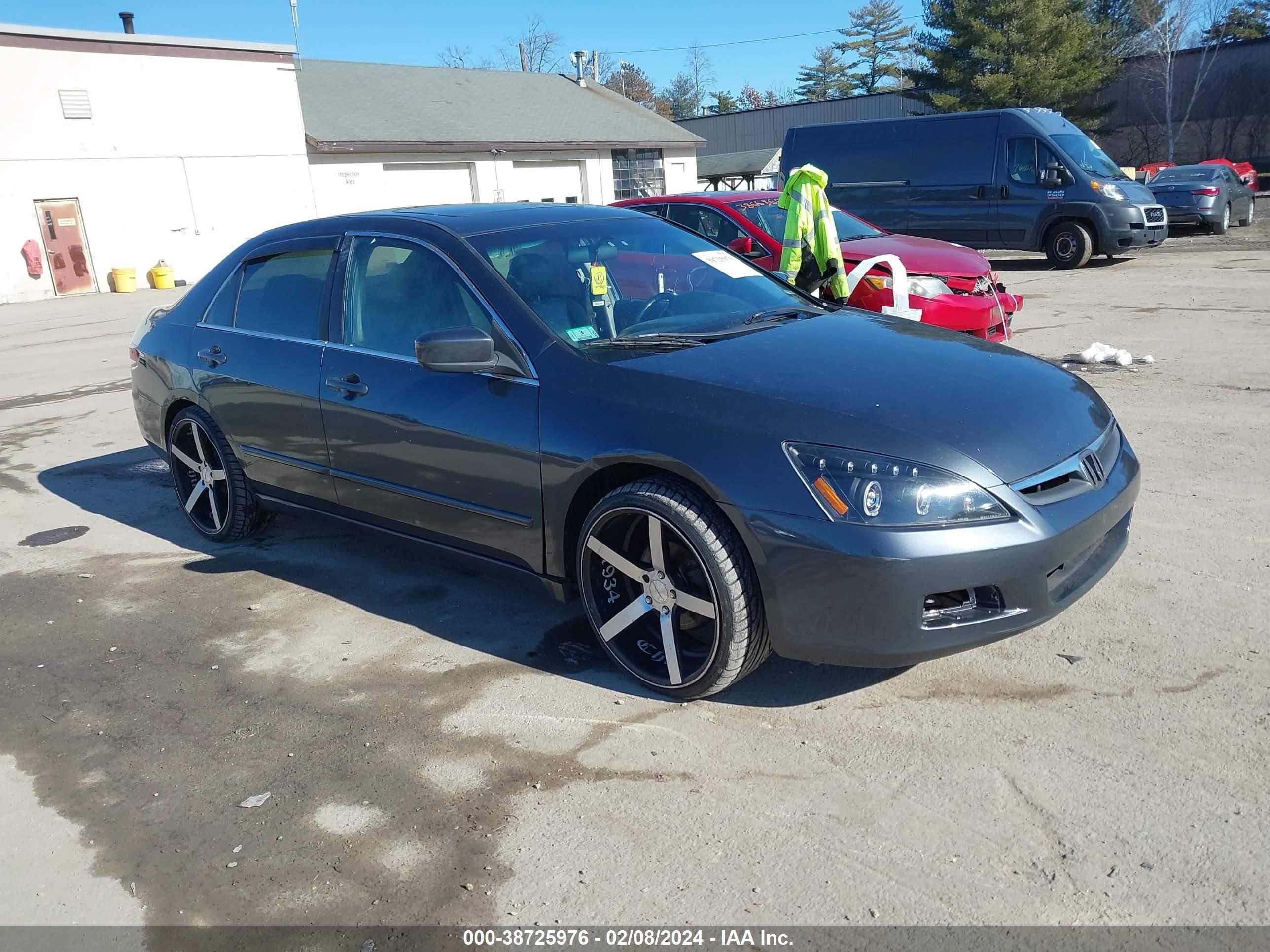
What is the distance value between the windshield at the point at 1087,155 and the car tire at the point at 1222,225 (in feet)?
16.6

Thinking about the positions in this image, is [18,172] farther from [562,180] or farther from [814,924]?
[814,924]

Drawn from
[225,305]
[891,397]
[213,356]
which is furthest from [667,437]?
[225,305]

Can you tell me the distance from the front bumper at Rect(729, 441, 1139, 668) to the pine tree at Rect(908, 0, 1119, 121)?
39574 mm

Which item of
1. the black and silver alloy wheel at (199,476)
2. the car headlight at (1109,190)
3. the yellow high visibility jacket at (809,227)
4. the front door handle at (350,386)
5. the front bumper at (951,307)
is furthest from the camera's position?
the car headlight at (1109,190)

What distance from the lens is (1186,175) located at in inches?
819

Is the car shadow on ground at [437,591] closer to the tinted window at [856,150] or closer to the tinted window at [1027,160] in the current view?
the tinted window at [856,150]

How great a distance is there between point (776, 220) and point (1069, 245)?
905 centimetres

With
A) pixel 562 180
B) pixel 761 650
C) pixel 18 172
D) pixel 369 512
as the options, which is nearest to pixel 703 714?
pixel 761 650

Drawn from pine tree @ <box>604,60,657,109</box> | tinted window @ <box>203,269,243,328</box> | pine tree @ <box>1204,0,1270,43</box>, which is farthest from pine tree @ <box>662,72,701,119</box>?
tinted window @ <box>203,269,243,328</box>

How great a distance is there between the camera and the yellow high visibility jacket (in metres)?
7.54

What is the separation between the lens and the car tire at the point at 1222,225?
20344mm

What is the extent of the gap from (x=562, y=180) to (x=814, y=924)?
118 feet

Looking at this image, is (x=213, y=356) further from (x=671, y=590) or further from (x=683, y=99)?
(x=683, y=99)

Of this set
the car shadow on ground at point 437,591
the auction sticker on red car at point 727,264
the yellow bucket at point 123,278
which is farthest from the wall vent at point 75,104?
the auction sticker on red car at point 727,264
